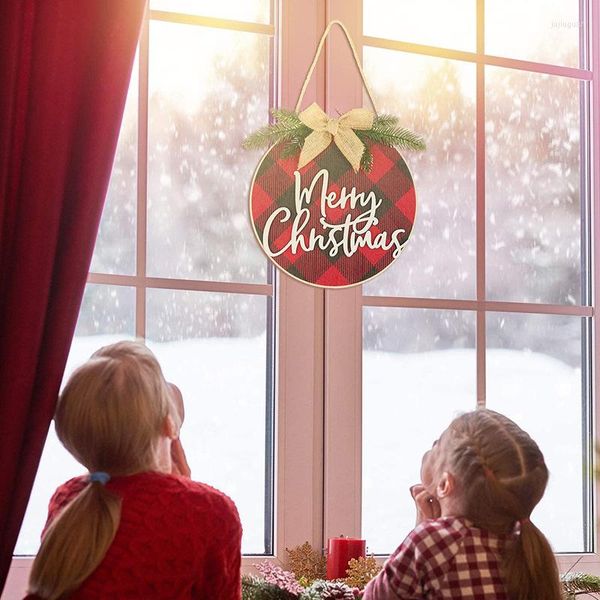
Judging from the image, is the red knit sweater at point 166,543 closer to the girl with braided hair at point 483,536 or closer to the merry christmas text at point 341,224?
the girl with braided hair at point 483,536

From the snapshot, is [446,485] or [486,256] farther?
[486,256]

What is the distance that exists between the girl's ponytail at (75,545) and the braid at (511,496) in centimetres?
64

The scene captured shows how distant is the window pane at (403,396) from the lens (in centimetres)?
252

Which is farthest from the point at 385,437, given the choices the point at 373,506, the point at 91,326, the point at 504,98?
the point at 504,98

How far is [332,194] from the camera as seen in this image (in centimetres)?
239

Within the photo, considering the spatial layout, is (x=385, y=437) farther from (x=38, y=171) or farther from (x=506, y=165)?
(x=38, y=171)

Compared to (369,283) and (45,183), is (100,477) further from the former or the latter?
(369,283)

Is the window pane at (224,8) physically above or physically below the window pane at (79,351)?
above

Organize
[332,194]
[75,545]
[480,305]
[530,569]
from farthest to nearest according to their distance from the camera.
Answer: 1. [480,305]
2. [332,194]
3. [530,569]
4. [75,545]

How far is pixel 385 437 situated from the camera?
8.34ft

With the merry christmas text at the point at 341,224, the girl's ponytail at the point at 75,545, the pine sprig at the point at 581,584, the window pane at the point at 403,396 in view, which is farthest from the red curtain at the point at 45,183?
the pine sprig at the point at 581,584

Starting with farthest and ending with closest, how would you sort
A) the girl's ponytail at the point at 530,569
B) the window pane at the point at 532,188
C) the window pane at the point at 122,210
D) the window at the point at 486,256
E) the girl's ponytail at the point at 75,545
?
the window pane at the point at 532,188 → the window at the point at 486,256 → the window pane at the point at 122,210 → the girl's ponytail at the point at 530,569 → the girl's ponytail at the point at 75,545

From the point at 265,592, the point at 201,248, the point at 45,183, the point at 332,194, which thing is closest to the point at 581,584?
the point at 265,592

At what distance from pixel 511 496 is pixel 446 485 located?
0.13 meters
